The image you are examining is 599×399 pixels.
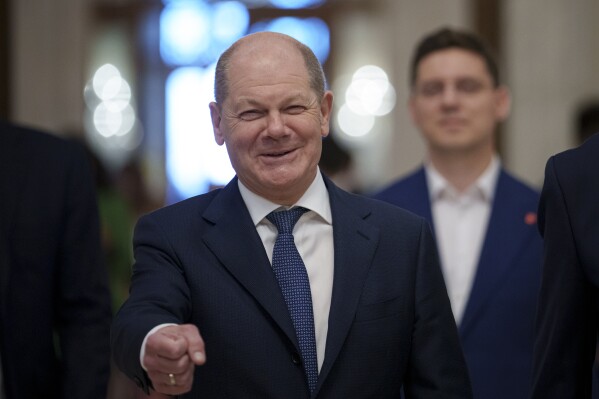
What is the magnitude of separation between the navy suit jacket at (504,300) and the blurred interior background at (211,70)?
17.6ft

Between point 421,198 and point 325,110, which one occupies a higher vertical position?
point 325,110

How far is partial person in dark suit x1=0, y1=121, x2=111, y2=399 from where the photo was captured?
401 centimetres

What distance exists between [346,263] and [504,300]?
1550mm

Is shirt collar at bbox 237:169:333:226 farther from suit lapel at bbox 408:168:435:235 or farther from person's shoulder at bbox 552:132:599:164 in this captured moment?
suit lapel at bbox 408:168:435:235

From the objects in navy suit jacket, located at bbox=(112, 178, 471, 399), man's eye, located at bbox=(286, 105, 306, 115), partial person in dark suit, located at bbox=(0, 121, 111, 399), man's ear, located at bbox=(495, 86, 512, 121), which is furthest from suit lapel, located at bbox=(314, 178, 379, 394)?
man's ear, located at bbox=(495, 86, 512, 121)

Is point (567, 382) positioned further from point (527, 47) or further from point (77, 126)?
point (77, 126)

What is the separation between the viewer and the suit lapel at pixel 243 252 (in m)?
3.14

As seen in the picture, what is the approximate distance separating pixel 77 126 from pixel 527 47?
4.11 m

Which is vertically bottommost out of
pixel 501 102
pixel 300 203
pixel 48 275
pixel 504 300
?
pixel 504 300

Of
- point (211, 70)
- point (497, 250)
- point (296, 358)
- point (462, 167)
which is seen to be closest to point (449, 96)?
point (462, 167)

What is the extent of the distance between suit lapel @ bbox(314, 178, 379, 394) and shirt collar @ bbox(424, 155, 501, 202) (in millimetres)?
1642

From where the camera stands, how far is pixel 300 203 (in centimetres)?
334

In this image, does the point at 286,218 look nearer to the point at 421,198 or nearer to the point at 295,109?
the point at 295,109

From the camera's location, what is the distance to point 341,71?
12.9 metres
